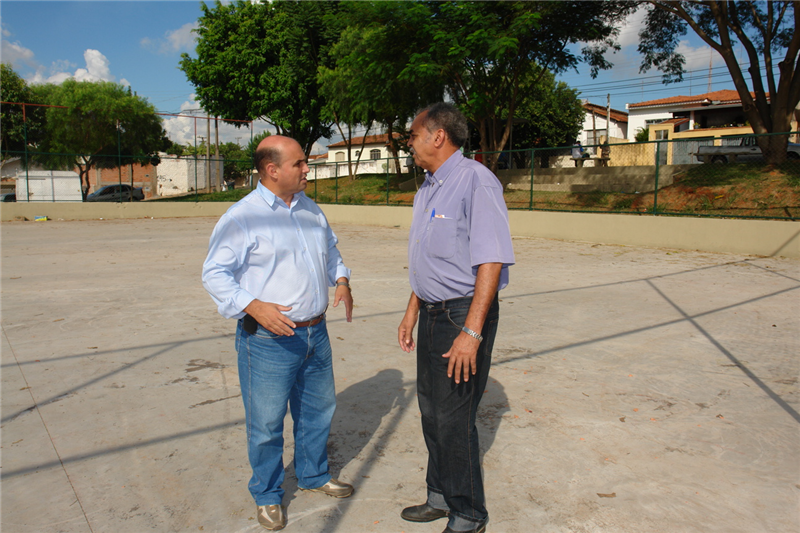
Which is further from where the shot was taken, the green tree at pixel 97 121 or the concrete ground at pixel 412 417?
the green tree at pixel 97 121

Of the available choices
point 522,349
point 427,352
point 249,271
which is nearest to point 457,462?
point 427,352

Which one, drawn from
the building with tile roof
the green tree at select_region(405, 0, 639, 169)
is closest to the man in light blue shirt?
the green tree at select_region(405, 0, 639, 169)

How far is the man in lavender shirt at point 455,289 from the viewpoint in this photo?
2.13 meters

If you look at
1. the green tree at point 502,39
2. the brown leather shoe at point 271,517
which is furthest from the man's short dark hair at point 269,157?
the green tree at point 502,39

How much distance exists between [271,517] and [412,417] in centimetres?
130

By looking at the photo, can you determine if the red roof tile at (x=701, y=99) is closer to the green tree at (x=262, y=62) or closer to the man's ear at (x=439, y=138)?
the green tree at (x=262, y=62)

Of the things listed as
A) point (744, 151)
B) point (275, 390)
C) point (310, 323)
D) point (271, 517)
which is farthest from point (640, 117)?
point (271, 517)

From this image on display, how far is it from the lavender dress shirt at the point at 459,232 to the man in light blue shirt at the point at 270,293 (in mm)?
523

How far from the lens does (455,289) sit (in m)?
2.22

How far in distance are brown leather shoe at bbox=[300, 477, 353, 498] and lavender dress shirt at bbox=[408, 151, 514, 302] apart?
104 centimetres

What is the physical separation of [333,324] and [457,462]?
3.63 metres

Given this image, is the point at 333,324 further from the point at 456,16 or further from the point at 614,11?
the point at 614,11

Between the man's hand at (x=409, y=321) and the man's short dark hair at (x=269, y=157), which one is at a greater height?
the man's short dark hair at (x=269, y=157)

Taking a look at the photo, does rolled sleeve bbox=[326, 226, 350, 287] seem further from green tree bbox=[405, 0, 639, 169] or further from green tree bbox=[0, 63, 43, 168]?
green tree bbox=[0, 63, 43, 168]
